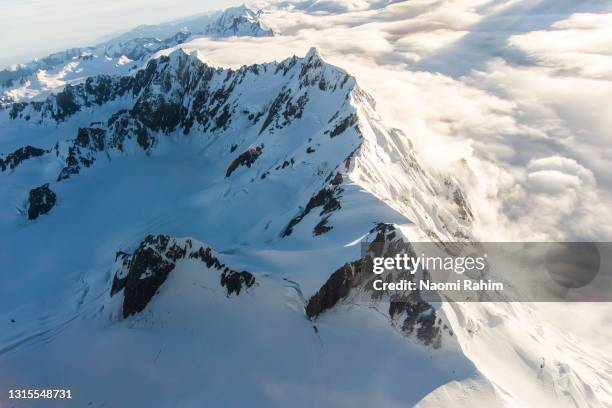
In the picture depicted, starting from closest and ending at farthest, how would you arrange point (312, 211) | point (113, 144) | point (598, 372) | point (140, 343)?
1. point (140, 343)
2. point (598, 372)
3. point (312, 211)
4. point (113, 144)

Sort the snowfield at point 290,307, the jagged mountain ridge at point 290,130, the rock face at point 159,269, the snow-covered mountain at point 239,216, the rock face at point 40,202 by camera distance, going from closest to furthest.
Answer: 1. the snowfield at point 290,307
2. the snow-covered mountain at point 239,216
3. the rock face at point 159,269
4. the jagged mountain ridge at point 290,130
5. the rock face at point 40,202

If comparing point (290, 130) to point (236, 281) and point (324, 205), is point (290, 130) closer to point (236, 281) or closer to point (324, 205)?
point (324, 205)

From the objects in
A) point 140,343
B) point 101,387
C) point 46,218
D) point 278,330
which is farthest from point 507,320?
point 46,218

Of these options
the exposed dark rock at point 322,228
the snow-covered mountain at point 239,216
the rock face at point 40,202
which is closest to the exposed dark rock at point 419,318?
the snow-covered mountain at point 239,216

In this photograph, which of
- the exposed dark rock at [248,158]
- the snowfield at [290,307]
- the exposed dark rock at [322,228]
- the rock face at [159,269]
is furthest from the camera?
the exposed dark rock at [248,158]

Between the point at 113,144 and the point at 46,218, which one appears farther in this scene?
the point at 113,144

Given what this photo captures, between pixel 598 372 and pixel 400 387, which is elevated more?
pixel 400 387

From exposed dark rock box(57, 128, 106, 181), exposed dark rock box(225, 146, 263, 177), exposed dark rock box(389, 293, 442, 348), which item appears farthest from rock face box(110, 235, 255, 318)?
exposed dark rock box(57, 128, 106, 181)

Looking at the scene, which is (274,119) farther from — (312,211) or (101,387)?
(101,387)

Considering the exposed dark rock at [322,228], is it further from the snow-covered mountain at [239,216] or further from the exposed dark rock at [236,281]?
the exposed dark rock at [236,281]
